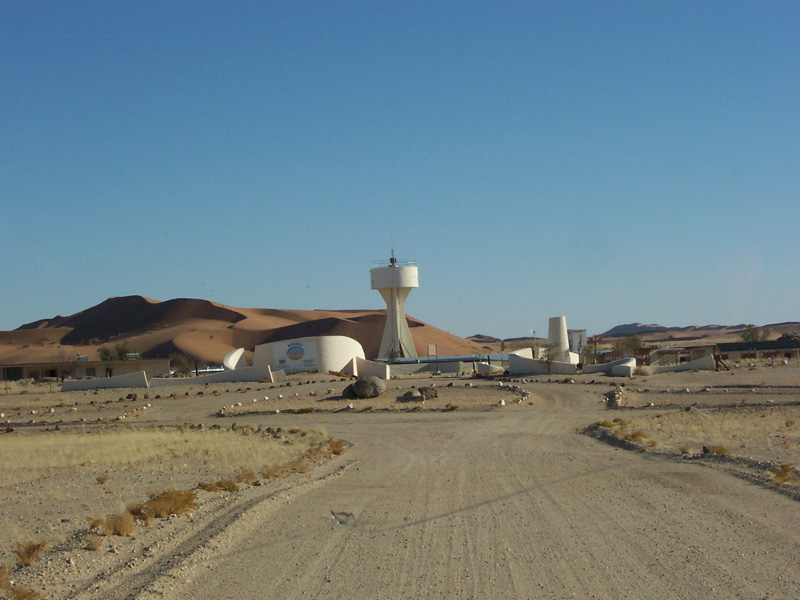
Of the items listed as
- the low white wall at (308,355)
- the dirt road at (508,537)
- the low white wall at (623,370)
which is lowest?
the dirt road at (508,537)

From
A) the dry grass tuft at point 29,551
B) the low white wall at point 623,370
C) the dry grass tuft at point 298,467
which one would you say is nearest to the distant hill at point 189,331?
the low white wall at point 623,370

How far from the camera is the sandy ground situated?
7684mm

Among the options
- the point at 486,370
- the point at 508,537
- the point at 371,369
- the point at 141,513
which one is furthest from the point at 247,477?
the point at 371,369

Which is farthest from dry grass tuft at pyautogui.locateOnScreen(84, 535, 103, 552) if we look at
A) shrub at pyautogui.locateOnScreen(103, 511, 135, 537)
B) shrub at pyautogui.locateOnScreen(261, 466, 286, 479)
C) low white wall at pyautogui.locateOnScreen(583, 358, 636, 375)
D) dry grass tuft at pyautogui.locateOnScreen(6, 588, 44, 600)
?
low white wall at pyautogui.locateOnScreen(583, 358, 636, 375)

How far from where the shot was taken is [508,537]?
31.1 feet

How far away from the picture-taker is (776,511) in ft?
34.3

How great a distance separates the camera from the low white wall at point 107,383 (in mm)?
49469

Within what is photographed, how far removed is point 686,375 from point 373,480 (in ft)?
117

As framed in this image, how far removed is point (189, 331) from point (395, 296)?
74.0 metres

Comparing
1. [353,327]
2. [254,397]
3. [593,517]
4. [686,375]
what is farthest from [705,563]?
[353,327]

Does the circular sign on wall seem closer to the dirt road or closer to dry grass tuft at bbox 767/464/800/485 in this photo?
the dirt road

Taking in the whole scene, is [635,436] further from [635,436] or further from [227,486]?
[227,486]

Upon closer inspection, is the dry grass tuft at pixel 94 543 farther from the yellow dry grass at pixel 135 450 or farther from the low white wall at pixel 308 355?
the low white wall at pixel 308 355

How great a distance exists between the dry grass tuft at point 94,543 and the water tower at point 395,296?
5719 centimetres
